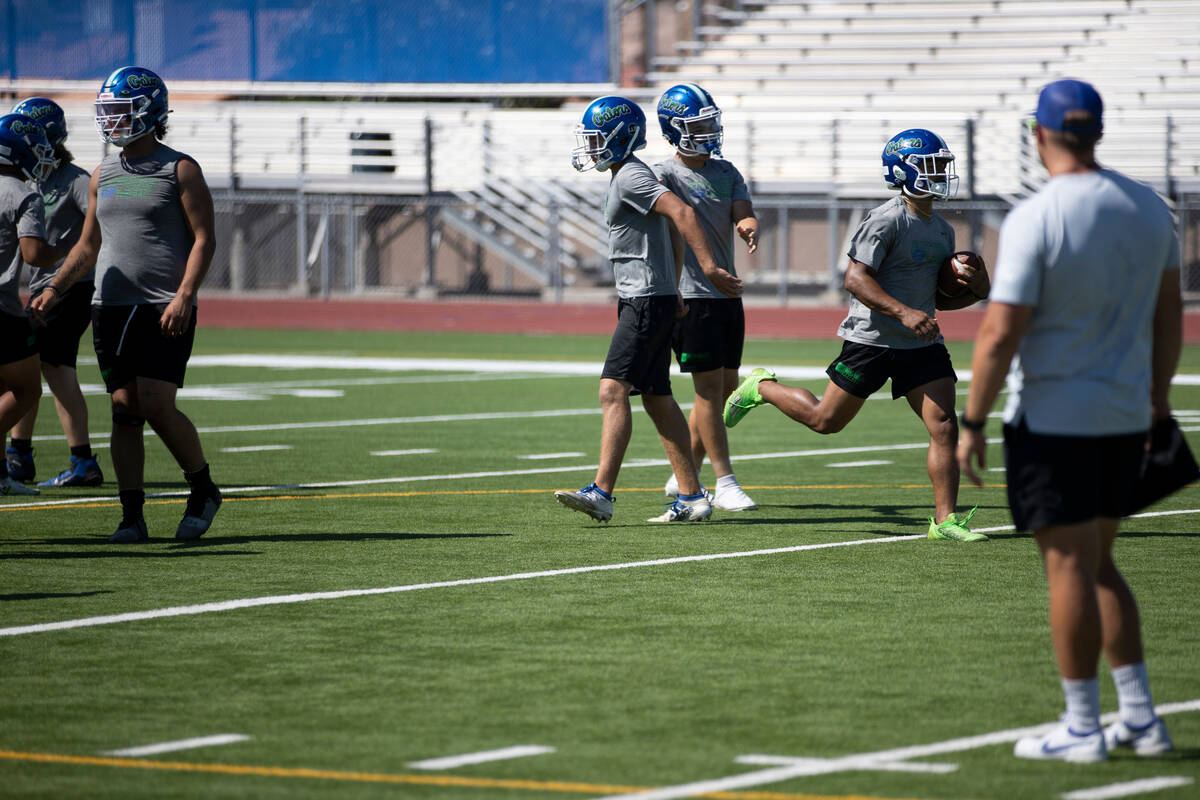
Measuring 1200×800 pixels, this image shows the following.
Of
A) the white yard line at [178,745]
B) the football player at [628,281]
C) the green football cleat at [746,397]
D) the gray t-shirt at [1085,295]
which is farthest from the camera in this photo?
the green football cleat at [746,397]

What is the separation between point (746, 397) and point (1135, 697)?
17.3ft

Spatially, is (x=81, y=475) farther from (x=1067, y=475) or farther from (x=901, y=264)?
(x=1067, y=475)

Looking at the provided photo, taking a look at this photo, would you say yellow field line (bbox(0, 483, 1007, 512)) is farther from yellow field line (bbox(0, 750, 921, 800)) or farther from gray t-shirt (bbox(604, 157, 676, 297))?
yellow field line (bbox(0, 750, 921, 800))

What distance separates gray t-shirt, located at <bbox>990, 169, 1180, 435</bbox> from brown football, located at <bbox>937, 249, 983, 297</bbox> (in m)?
4.03

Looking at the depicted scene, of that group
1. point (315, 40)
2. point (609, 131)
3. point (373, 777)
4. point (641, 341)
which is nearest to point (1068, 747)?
point (373, 777)

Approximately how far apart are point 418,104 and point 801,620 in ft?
107

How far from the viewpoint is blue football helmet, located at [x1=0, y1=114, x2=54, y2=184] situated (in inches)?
407

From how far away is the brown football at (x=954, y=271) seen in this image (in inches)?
363

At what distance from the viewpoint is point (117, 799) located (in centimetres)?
482

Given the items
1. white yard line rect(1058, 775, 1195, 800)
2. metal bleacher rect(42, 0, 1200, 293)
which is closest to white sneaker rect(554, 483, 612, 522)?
white yard line rect(1058, 775, 1195, 800)

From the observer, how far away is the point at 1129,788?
4816 millimetres

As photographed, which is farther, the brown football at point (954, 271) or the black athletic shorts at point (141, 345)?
the brown football at point (954, 271)

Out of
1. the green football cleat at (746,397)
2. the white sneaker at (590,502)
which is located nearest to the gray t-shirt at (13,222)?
the white sneaker at (590,502)

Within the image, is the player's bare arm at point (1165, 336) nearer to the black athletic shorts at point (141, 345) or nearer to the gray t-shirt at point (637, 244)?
the gray t-shirt at point (637, 244)
